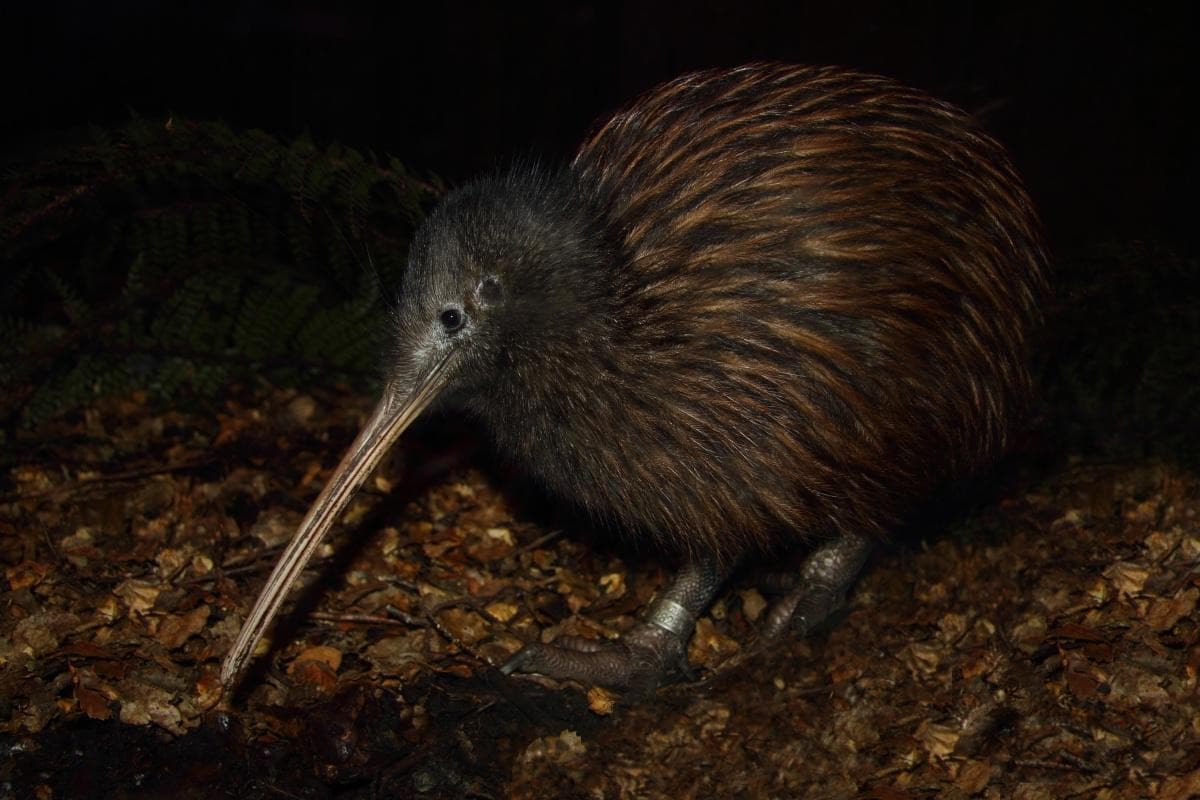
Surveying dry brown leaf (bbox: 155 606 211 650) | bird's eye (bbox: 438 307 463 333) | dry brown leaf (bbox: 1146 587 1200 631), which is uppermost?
dry brown leaf (bbox: 1146 587 1200 631)

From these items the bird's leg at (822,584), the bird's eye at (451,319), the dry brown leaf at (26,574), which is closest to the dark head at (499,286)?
the bird's eye at (451,319)

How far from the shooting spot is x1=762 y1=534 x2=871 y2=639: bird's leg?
3.03m

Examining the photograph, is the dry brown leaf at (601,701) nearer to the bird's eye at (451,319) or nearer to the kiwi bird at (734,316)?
the kiwi bird at (734,316)

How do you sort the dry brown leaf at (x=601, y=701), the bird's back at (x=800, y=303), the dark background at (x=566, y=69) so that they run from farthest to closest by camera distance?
the dark background at (x=566, y=69) < the dry brown leaf at (x=601, y=701) < the bird's back at (x=800, y=303)

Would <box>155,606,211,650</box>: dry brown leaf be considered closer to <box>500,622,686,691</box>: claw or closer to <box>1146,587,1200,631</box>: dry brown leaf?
<box>500,622,686,691</box>: claw

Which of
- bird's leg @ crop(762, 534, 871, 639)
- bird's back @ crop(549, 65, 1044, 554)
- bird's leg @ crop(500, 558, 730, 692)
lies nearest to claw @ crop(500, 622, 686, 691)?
bird's leg @ crop(500, 558, 730, 692)

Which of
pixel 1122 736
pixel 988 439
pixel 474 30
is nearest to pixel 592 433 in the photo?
pixel 988 439

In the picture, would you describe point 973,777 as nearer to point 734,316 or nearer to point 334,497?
point 734,316

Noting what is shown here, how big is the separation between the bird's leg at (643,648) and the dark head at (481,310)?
24.5 inches

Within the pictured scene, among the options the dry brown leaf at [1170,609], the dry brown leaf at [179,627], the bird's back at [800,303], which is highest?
the bird's back at [800,303]

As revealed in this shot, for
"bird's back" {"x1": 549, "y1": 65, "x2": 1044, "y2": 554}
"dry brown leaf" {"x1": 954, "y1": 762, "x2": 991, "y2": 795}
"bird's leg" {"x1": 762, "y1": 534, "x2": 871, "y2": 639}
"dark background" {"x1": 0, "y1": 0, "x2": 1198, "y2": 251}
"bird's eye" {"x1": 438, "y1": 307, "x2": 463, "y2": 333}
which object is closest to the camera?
"dry brown leaf" {"x1": 954, "y1": 762, "x2": 991, "y2": 795}

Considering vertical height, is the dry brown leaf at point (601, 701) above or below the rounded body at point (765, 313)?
below

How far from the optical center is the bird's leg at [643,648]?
290cm

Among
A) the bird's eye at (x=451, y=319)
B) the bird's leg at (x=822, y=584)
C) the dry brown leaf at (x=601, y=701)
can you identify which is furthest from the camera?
the bird's leg at (x=822, y=584)
